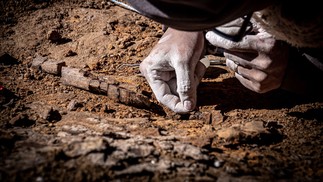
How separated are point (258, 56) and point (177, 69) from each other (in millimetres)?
582

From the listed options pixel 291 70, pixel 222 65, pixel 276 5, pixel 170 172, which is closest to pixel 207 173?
pixel 170 172

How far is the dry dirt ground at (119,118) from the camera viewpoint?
1.11 meters

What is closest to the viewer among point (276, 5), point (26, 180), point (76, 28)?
point (26, 180)

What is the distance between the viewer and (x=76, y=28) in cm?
319

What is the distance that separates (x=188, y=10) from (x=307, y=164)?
→ 98cm

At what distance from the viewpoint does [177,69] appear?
1.92m

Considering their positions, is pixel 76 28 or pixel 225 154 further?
pixel 76 28

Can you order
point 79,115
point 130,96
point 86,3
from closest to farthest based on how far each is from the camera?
point 79,115, point 130,96, point 86,3

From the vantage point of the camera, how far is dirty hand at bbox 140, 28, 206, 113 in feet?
6.24

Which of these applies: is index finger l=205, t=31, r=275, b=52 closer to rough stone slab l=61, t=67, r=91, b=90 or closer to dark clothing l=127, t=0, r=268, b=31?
dark clothing l=127, t=0, r=268, b=31

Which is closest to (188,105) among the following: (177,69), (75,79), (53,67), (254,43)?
(177,69)

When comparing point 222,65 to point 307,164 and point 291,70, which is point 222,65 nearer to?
point 291,70

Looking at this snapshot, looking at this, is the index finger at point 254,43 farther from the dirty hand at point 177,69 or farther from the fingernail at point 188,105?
the fingernail at point 188,105

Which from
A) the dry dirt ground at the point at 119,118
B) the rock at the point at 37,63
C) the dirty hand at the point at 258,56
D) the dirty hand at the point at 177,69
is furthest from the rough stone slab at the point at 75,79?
the dirty hand at the point at 258,56
